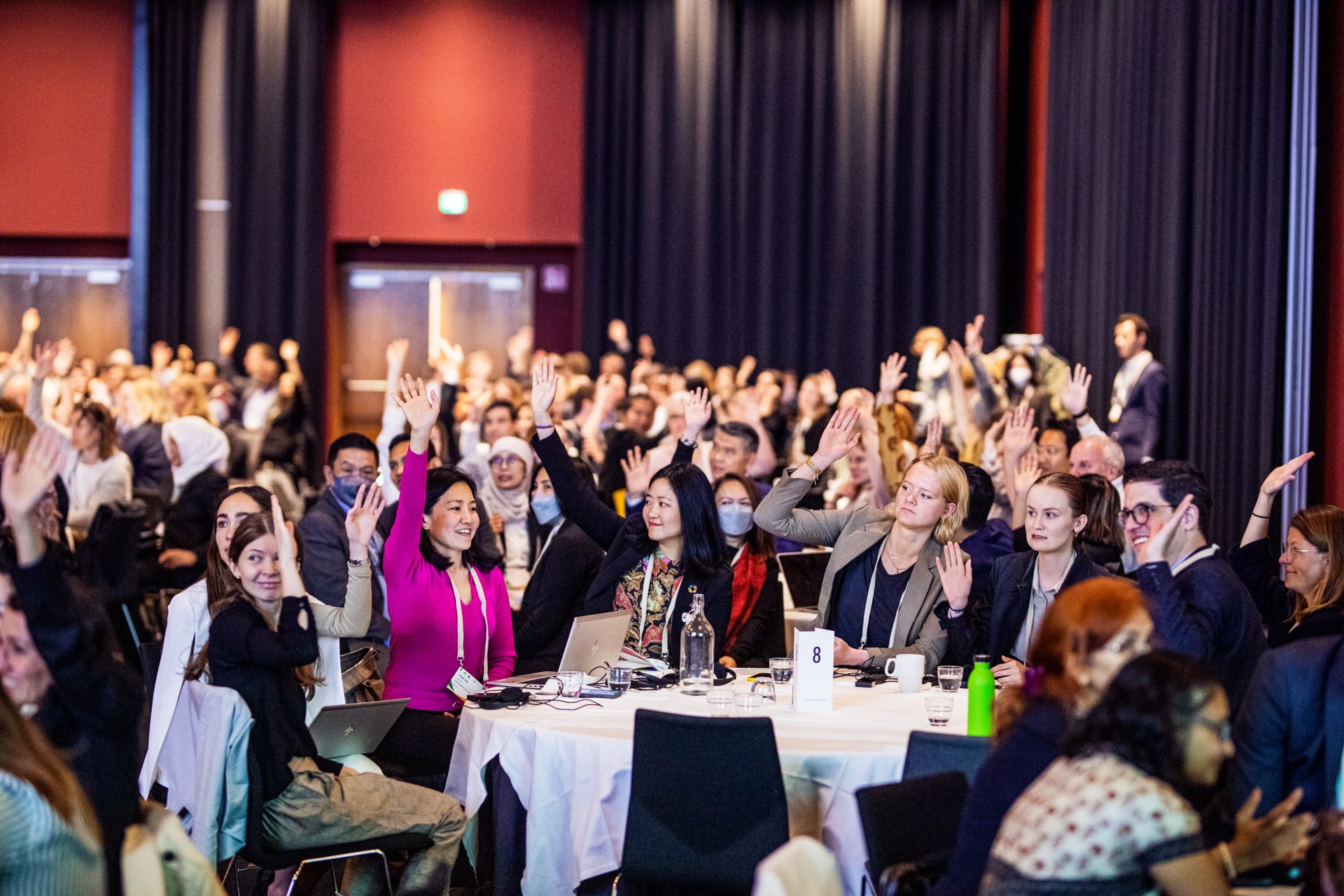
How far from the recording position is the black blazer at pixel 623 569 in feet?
15.7

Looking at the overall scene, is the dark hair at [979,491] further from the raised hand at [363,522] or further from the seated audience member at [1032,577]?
the raised hand at [363,522]

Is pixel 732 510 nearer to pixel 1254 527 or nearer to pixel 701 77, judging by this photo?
pixel 1254 527

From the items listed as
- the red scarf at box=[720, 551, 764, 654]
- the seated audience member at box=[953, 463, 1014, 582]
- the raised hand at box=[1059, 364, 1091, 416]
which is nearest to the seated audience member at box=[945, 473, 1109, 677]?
the seated audience member at box=[953, 463, 1014, 582]

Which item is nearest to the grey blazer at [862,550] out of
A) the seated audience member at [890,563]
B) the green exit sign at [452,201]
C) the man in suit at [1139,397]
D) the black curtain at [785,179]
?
the seated audience member at [890,563]

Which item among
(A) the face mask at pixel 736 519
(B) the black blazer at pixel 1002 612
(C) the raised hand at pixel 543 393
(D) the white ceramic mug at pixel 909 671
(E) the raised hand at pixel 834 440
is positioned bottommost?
(D) the white ceramic mug at pixel 909 671

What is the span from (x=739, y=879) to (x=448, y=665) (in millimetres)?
1489

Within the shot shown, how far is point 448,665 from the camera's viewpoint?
4.64 metres

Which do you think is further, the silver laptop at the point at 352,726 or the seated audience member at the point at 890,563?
the seated audience member at the point at 890,563

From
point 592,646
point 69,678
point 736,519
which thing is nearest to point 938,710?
point 592,646

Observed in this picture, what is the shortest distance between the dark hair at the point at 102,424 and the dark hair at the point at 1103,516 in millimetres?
5020

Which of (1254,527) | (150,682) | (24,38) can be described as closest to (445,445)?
(150,682)

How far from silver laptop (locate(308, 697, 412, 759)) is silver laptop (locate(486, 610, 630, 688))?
0.39 meters

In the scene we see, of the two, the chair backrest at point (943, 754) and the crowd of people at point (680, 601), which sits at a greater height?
the crowd of people at point (680, 601)

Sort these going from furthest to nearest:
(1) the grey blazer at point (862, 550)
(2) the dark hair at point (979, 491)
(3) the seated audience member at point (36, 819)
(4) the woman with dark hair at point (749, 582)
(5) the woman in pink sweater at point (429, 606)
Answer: (2) the dark hair at point (979, 491) < (4) the woman with dark hair at point (749, 582) < (1) the grey blazer at point (862, 550) < (5) the woman in pink sweater at point (429, 606) < (3) the seated audience member at point (36, 819)
